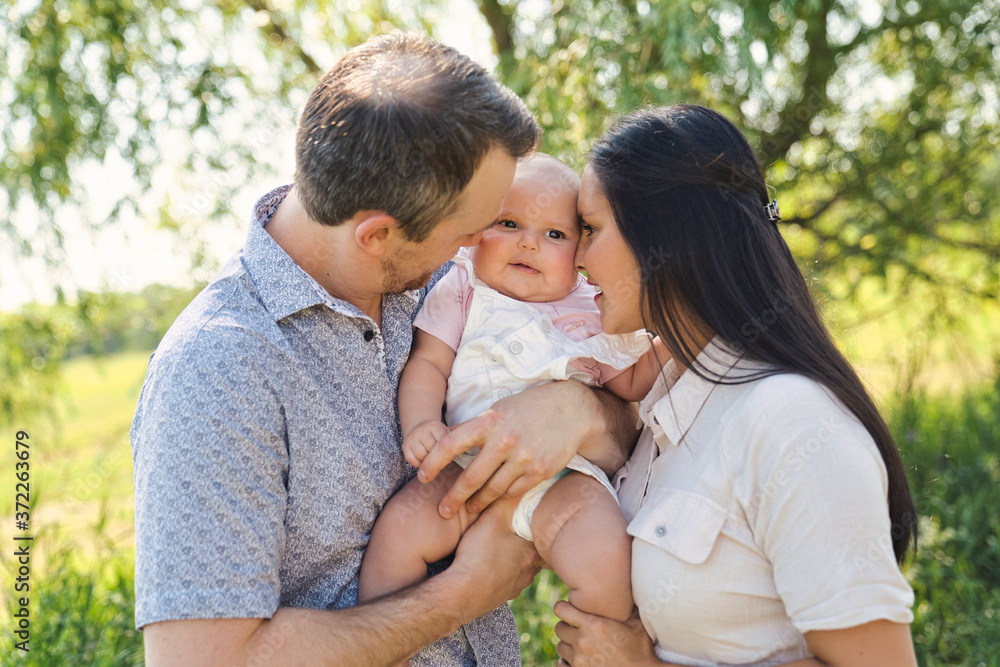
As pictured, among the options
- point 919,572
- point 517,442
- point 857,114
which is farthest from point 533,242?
point 857,114

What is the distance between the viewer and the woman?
4.37 ft

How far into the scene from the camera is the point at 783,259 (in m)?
1.67

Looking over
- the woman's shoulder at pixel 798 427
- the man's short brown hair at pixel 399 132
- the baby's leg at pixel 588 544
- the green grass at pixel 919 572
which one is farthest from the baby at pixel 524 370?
the green grass at pixel 919 572

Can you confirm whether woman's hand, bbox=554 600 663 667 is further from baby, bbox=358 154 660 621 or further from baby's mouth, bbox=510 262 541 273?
baby's mouth, bbox=510 262 541 273

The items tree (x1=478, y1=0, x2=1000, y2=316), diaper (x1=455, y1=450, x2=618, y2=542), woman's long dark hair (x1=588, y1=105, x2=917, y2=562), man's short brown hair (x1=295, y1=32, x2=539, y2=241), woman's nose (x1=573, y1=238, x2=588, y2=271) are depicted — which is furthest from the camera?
tree (x1=478, y1=0, x2=1000, y2=316)

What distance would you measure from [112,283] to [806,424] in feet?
14.4

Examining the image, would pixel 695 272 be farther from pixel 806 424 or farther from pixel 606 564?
pixel 606 564

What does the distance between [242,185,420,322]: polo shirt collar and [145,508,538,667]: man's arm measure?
0.61 metres

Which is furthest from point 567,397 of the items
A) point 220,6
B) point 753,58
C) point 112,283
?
point 220,6

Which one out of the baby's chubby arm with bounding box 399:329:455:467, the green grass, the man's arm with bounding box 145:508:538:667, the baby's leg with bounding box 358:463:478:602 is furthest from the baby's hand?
the green grass

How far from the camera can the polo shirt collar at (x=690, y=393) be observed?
1.61m

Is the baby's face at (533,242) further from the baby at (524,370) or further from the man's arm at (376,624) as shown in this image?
the man's arm at (376,624)

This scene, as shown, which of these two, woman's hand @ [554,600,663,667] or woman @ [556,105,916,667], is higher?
woman @ [556,105,916,667]

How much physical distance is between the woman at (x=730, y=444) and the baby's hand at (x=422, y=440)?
1.51ft
